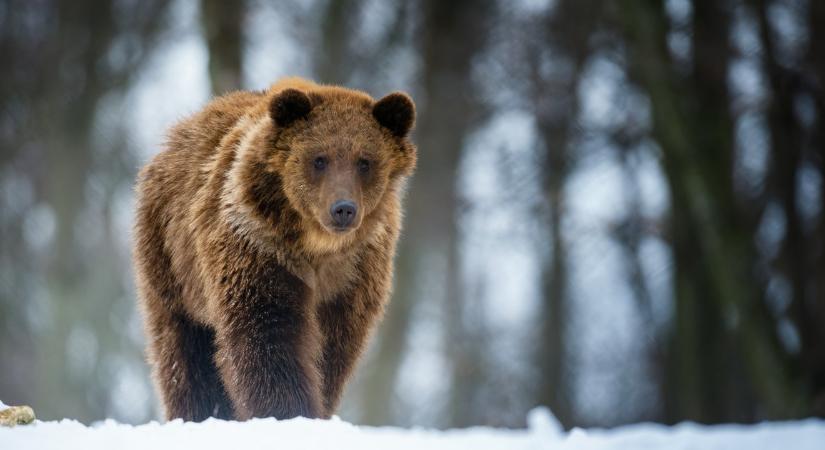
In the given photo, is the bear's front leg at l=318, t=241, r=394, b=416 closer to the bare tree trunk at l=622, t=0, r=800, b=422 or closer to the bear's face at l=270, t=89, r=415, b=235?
the bear's face at l=270, t=89, r=415, b=235

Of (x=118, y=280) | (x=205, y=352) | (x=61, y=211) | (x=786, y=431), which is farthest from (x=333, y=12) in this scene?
(x=786, y=431)

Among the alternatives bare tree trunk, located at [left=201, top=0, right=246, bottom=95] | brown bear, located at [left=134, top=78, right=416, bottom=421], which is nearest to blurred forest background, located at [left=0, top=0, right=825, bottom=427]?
bare tree trunk, located at [left=201, top=0, right=246, bottom=95]

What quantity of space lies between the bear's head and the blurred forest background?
502 centimetres

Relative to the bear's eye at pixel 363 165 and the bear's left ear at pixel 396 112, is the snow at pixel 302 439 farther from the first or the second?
the bear's left ear at pixel 396 112

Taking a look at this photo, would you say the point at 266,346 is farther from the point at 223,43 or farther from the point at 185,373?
the point at 223,43

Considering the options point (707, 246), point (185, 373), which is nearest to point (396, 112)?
point (185, 373)

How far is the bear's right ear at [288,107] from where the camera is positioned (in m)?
6.53

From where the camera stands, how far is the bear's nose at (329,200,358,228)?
20.6 ft

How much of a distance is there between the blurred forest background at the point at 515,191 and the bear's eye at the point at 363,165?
5.24 metres

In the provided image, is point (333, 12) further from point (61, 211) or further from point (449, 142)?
point (61, 211)

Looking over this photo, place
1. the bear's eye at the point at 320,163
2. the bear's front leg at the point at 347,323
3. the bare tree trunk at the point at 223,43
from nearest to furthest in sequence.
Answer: the bear's eye at the point at 320,163
the bear's front leg at the point at 347,323
the bare tree trunk at the point at 223,43

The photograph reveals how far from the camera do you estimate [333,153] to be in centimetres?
657

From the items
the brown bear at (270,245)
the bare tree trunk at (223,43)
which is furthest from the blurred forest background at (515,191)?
the brown bear at (270,245)

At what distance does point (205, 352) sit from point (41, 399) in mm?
14391
